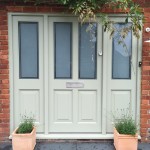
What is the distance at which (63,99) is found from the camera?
5.41 m

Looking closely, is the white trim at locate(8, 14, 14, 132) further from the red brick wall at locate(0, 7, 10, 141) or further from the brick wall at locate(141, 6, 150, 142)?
the brick wall at locate(141, 6, 150, 142)

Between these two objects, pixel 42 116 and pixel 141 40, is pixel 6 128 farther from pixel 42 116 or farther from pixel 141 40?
pixel 141 40

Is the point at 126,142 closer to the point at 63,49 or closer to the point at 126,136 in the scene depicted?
the point at 126,136

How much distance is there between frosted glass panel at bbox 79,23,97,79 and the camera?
5316 millimetres

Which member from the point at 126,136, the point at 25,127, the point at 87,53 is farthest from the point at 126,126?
the point at 25,127

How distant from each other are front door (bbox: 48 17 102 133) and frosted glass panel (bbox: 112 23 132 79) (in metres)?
0.27

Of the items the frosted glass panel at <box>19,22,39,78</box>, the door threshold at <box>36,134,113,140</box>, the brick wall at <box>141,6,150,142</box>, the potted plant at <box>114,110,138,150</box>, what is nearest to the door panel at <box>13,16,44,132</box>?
the frosted glass panel at <box>19,22,39,78</box>

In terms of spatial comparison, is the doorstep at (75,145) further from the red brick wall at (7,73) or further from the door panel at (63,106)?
the door panel at (63,106)

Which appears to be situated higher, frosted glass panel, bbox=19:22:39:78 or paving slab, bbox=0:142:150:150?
frosted glass panel, bbox=19:22:39:78

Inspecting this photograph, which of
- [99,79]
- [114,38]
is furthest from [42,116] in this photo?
[114,38]

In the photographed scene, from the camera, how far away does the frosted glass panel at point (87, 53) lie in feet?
17.4

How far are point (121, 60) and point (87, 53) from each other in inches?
24.0

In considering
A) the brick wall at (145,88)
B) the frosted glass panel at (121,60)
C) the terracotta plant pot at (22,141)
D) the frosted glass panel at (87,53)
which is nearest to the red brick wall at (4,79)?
the terracotta plant pot at (22,141)

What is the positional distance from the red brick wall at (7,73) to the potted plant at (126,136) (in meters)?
0.41
